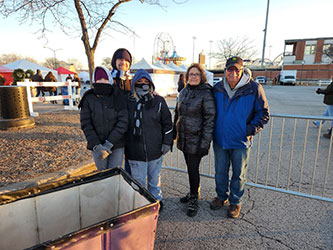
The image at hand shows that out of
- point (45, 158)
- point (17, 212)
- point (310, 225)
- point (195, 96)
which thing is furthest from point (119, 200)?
point (45, 158)

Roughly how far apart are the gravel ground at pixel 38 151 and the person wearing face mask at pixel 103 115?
168cm

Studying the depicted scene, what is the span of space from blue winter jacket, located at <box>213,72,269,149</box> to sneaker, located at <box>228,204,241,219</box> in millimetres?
836

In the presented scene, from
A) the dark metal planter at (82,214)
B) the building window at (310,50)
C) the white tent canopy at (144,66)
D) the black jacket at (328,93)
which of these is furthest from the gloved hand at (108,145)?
the building window at (310,50)

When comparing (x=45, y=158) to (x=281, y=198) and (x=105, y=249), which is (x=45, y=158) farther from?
(x=281, y=198)

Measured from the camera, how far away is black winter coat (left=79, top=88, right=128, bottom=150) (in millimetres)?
2520

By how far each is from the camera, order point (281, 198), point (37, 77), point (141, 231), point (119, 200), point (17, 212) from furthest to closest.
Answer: point (37, 77)
point (281, 198)
point (119, 200)
point (17, 212)
point (141, 231)

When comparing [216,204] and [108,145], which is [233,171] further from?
[108,145]

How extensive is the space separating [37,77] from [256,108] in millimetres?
13547

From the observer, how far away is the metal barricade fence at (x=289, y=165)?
3.27 meters

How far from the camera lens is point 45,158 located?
13.5 feet

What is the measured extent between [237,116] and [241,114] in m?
0.05

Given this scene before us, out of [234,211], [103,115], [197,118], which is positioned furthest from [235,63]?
[234,211]

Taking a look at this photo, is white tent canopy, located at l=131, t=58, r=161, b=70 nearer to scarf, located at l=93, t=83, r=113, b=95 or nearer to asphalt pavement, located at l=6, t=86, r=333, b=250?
asphalt pavement, located at l=6, t=86, r=333, b=250

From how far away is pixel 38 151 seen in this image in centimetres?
441
